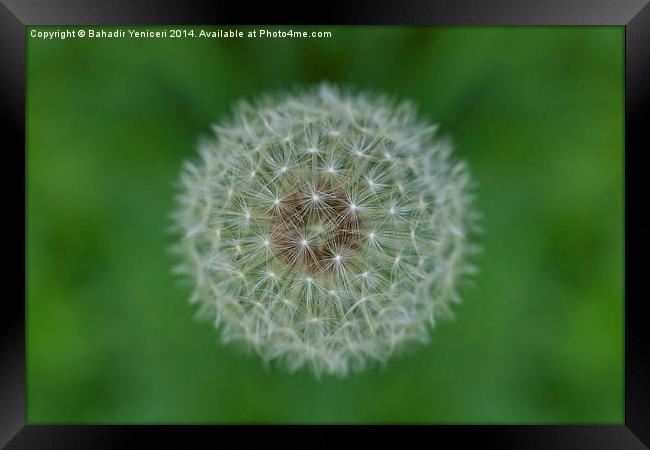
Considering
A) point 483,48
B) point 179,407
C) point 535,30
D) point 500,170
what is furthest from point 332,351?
point 535,30

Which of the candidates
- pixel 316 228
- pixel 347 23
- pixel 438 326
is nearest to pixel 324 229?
pixel 316 228

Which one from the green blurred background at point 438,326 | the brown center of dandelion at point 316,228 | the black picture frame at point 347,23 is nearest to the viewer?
the brown center of dandelion at point 316,228

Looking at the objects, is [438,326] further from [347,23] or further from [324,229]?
[347,23]

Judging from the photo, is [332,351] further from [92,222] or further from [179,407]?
[92,222]

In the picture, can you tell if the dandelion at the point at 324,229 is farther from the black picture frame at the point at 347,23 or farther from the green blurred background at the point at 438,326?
the black picture frame at the point at 347,23

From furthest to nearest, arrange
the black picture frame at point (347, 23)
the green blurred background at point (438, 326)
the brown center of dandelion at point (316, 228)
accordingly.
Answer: the green blurred background at point (438, 326) → the black picture frame at point (347, 23) → the brown center of dandelion at point (316, 228)

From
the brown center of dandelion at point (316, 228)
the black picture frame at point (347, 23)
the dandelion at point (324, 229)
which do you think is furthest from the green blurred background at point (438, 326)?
the brown center of dandelion at point (316, 228)

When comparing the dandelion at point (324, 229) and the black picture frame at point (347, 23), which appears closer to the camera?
the dandelion at point (324, 229)
